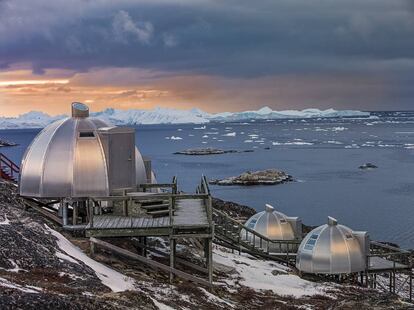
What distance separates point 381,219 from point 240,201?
2168cm

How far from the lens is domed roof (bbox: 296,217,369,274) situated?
29.8 m

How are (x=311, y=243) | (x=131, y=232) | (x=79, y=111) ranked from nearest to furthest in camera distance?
(x=131, y=232) → (x=79, y=111) → (x=311, y=243)

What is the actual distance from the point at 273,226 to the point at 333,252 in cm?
719

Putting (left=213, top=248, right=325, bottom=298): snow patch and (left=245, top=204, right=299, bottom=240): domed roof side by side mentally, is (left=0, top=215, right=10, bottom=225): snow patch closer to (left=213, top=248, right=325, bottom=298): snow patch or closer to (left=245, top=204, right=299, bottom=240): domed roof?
(left=213, top=248, right=325, bottom=298): snow patch

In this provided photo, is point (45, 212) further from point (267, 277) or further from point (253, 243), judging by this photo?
point (253, 243)

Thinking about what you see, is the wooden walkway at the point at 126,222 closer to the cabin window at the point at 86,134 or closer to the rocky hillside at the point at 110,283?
the rocky hillside at the point at 110,283

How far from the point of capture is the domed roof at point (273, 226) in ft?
119

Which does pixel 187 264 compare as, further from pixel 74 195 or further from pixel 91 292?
pixel 91 292

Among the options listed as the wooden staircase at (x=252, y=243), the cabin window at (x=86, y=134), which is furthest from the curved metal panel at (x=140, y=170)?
the cabin window at (x=86, y=134)

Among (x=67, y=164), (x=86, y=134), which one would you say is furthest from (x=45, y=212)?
(x=86, y=134)

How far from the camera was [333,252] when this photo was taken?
2994 centimetres

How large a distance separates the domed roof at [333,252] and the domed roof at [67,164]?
40.8 ft

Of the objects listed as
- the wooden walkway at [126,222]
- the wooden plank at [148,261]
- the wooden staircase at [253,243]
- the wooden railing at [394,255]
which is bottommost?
the wooden railing at [394,255]

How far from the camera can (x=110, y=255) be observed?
21.8 meters
